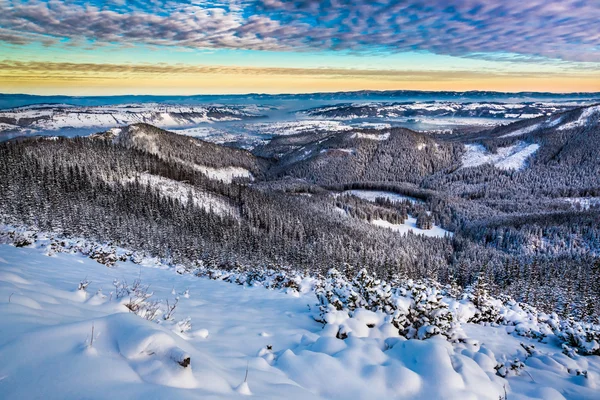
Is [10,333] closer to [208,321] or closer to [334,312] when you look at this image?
[208,321]

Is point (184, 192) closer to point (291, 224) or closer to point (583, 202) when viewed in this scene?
point (291, 224)

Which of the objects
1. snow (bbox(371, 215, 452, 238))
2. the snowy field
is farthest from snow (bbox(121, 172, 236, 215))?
the snowy field

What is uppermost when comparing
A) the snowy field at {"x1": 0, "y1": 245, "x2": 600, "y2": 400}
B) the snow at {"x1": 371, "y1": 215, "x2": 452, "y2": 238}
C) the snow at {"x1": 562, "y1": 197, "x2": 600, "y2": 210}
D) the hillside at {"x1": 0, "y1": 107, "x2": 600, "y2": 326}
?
the snowy field at {"x1": 0, "y1": 245, "x2": 600, "y2": 400}

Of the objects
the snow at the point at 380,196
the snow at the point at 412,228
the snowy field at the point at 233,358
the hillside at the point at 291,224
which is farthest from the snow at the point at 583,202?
the snowy field at the point at 233,358

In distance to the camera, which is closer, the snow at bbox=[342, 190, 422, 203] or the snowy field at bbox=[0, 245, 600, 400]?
the snowy field at bbox=[0, 245, 600, 400]

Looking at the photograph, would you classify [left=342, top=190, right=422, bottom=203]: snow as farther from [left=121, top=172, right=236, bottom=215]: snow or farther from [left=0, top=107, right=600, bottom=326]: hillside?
[left=121, top=172, right=236, bottom=215]: snow

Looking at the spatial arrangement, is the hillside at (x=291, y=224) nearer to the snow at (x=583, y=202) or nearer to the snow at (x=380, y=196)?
the snow at (x=583, y=202)

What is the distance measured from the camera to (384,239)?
10788 cm

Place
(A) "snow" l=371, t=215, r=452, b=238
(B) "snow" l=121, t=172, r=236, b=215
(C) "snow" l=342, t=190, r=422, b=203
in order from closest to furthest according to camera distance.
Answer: (B) "snow" l=121, t=172, r=236, b=215 < (A) "snow" l=371, t=215, r=452, b=238 < (C) "snow" l=342, t=190, r=422, b=203

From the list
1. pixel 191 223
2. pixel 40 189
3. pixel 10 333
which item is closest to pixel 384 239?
pixel 191 223

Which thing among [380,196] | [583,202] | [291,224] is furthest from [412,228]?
[583,202]

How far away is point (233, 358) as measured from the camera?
7.29 m

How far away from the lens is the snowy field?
15.0 ft

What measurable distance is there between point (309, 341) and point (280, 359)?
1701mm
